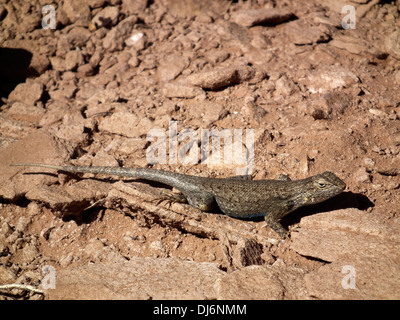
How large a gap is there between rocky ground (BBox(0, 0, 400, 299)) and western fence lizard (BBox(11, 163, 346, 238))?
0.26 metres

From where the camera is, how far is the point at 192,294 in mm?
3844

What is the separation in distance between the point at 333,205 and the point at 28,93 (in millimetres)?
6945

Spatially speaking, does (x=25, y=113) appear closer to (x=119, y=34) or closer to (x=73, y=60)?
(x=73, y=60)

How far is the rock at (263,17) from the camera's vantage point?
28.8 feet

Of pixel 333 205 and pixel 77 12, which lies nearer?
pixel 333 205

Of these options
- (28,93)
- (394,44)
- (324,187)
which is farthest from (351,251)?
(28,93)

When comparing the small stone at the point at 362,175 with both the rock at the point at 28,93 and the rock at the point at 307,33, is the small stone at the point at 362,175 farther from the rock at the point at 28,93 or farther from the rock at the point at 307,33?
the rock at the point at 28,93

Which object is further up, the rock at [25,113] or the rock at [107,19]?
the rock at [107,19]

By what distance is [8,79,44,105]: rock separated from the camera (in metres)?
7.93

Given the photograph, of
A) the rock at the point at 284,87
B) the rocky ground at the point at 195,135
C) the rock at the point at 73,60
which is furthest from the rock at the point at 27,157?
the rock at the point at 284,87

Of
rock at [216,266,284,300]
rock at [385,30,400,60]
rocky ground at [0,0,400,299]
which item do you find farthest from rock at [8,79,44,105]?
rock at [385,30,400,60]

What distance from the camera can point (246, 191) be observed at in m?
5.40

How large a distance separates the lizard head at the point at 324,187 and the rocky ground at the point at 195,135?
0.26m

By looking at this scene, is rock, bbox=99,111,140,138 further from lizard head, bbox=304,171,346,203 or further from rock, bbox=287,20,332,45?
rock, bbox=287,20,332,45
